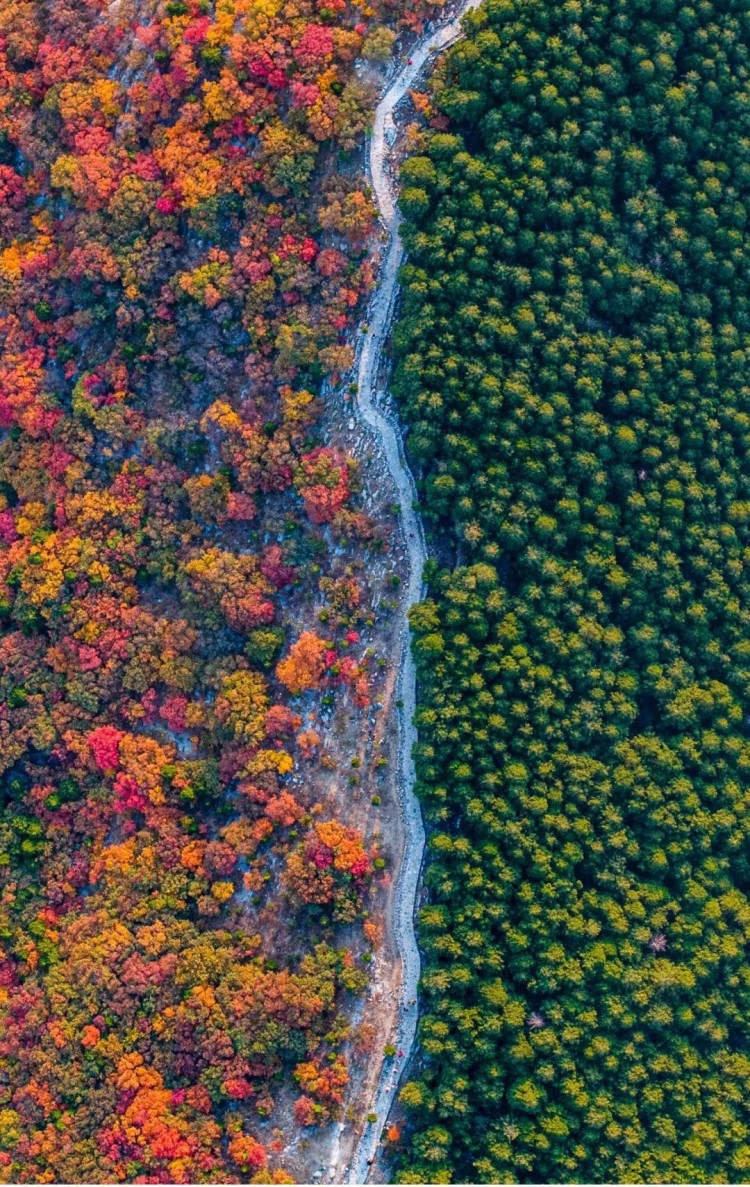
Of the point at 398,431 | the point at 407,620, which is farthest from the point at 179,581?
the point at 398,431

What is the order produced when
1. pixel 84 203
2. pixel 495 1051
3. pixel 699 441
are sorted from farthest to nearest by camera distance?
pixel 84 203, pixel 699 441, pixel 495 1051

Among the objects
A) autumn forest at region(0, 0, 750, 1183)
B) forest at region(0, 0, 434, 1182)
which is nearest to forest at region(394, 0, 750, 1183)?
autumn forest at region(0, 0, 750, 1183)

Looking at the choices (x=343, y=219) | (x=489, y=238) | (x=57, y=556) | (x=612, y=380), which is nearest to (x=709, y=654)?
(x=612, y=380)

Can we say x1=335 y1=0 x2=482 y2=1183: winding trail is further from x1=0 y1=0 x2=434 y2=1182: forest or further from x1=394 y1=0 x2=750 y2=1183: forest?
x1=394 y1=0 x2=750 y2=1183: forest

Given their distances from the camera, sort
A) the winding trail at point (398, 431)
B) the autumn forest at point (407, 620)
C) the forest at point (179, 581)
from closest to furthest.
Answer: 1. the autumn forest at point (407, 620)
2. the winding trail at point (398, 431)
3. the forest at point (179, 581)

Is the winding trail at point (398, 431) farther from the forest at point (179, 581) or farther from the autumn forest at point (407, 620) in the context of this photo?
the forest at point (179, 581)

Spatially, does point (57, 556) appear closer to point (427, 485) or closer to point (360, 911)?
point (427, 485)

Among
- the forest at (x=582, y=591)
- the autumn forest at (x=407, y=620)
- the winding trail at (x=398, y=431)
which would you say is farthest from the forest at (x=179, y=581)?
the forest at (x=582, y=591)
